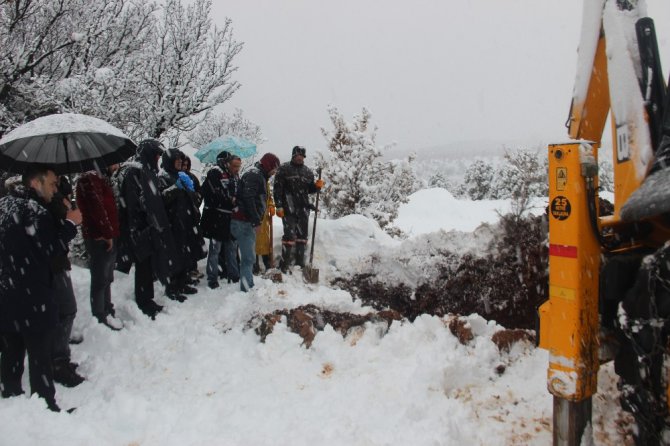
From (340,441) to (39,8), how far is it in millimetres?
10375

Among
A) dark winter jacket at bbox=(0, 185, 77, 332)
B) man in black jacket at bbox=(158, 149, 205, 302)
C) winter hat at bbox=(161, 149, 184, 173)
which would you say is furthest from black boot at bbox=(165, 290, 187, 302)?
dark winter jacket at bbox=(0, 185, 77, 332)

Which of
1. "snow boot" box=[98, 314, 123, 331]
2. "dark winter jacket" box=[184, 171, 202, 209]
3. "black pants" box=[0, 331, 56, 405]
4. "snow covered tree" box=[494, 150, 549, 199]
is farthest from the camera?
"snow covered tree" box=[494, 150, 549, 199]

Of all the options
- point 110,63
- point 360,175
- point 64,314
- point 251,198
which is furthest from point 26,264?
point 360,175

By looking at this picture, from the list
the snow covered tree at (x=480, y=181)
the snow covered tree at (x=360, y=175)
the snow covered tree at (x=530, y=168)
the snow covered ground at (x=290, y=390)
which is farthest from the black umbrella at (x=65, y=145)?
the snow covered tree at (x=480, y=181)

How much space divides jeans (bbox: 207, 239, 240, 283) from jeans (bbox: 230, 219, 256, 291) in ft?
1.15

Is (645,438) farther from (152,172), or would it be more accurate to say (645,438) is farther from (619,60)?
(152,172)

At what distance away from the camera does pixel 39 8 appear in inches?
380

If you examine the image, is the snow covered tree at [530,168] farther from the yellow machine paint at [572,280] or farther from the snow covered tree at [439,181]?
the snow covered tree at [439,181]

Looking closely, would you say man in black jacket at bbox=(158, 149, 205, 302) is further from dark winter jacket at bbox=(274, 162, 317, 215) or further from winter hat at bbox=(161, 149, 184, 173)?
dark winter jacket at bbox=(274, 162, 317, 215)

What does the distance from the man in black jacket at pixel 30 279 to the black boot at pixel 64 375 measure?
55 cm

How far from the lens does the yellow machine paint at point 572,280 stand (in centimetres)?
245

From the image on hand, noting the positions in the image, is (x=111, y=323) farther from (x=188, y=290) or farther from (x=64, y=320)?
(x=188, y=290)

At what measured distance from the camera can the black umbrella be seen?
4371 millimetres

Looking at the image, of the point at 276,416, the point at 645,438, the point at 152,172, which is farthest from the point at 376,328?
the point at 152,172
